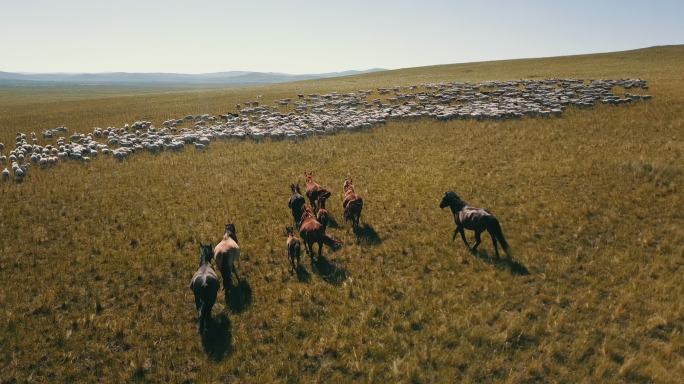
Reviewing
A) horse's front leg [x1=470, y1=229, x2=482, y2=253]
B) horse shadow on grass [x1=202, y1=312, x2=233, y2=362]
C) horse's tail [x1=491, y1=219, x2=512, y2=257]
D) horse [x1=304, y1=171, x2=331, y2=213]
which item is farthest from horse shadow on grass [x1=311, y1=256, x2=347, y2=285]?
horse's tail [x1=491, y1=219, x2=512, y2=257]

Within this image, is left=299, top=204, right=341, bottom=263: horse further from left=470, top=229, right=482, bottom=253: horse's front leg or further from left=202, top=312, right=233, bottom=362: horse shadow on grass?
left=470, top=229, right=482, bottom=253: horse's front leg

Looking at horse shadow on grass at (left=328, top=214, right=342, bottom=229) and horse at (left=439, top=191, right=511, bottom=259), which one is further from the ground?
horse at (left=439, top=191, right=511, bottom=259)

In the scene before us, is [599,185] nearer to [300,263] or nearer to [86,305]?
[300,263]

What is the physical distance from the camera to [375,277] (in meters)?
12.2

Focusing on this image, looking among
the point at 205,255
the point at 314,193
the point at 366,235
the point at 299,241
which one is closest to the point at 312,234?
the point at 299,241

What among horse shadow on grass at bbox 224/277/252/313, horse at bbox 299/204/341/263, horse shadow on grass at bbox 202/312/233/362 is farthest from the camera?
horse at bbox 299/204/341/263

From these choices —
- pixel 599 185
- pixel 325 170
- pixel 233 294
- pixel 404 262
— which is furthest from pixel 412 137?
pixel 233 294

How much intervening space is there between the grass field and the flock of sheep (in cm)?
671

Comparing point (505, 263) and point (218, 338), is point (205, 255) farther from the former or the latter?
point (505, 263)

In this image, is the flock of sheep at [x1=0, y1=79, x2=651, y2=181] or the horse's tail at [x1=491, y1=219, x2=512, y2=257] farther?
the flock of sheep at [x1=0, y1=79, x2=651, y2=181]

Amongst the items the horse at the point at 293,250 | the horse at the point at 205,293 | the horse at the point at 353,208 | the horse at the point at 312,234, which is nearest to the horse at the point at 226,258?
the horse at the point at 205,293

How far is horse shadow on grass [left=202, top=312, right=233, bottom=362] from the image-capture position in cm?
924

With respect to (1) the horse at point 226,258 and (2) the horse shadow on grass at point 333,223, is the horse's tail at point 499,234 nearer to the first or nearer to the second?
(2) the horse shadow on grass at point 333,223

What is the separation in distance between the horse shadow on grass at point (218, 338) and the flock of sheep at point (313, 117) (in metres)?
21.2
